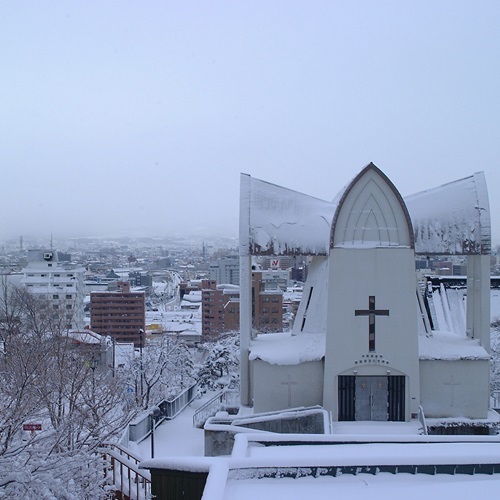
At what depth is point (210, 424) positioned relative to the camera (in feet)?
47.9

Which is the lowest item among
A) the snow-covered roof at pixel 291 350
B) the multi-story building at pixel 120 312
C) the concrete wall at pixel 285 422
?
the multi-story building at pixel 120 312

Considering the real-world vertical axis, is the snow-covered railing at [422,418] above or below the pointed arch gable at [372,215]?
below

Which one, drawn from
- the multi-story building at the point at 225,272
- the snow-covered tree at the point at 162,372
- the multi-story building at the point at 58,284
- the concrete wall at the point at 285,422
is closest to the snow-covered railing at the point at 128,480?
the concrete wall at the point at 285,422

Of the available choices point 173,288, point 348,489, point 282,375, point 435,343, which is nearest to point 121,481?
point 348,489

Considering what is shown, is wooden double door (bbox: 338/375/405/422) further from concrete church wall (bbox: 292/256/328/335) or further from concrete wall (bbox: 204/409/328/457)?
concrete church wall (bbox: 292/256/328/335)

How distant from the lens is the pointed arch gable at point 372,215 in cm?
1578

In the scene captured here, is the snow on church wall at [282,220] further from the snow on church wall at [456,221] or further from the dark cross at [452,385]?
the dark cross at [452,385]

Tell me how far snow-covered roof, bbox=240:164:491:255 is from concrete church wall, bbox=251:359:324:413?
132 inches

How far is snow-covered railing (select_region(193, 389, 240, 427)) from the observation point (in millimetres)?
18062

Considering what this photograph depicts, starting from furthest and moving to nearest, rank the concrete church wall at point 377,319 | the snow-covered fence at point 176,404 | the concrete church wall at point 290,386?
1. the snow-covered fence at point 176,404
2. the concrete church wall at point 290,386
3. the concrete church wall at point 377,319

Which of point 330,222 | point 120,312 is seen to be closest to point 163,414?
point 330,222

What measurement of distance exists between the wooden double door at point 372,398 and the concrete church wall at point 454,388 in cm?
80

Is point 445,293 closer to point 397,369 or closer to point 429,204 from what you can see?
point 429,204

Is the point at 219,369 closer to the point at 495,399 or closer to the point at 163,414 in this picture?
the point at 163,414
